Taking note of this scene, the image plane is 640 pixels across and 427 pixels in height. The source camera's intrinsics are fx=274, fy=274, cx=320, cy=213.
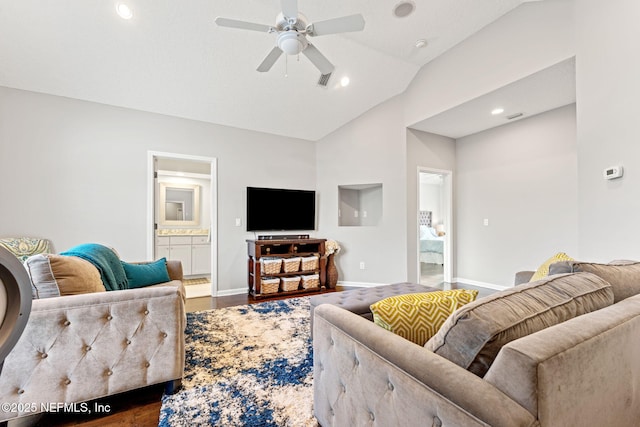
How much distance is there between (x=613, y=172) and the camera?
6.94 ft

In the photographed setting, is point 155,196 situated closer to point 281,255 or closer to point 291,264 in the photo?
point 281,255

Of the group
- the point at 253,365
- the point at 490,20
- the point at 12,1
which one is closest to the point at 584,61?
the point at 490,20

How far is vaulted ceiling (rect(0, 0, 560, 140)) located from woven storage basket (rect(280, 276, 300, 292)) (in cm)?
248

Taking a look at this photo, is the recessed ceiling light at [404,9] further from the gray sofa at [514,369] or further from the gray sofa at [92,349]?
the gray sofa at [92,349]

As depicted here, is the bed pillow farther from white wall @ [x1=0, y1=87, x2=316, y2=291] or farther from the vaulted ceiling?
the vaulted ceiling

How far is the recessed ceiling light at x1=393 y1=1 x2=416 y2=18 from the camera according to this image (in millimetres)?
2770

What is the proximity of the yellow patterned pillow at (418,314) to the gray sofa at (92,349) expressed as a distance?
1253mm

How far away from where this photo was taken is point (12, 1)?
2.29 metres

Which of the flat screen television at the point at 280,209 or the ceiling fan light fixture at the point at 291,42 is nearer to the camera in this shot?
the ceiling fan light fixture at the point at 291,42

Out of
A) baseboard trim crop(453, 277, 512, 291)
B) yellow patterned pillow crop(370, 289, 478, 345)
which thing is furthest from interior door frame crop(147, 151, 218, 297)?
baseboard trim crop(453, 277, 512, 291)

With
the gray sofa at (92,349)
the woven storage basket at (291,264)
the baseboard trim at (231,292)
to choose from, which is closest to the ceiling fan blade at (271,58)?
the gray sofa at (92,349)

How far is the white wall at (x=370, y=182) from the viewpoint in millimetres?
4309

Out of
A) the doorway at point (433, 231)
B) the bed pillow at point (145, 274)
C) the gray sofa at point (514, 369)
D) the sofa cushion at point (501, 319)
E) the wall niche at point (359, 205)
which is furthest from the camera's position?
the wall niche at point (359, 205)

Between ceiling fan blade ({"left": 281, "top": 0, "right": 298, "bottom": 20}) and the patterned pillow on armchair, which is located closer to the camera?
ceiling fan blade ({"left": 281, "top": 0, "right": 298, "bottom": 20})
